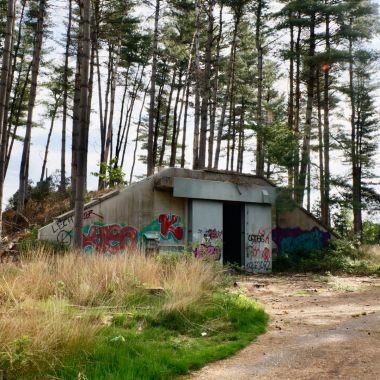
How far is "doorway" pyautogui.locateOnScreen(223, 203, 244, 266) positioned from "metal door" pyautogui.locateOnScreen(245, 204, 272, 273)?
0.80 m

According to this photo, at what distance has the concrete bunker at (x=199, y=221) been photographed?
14.6 meters

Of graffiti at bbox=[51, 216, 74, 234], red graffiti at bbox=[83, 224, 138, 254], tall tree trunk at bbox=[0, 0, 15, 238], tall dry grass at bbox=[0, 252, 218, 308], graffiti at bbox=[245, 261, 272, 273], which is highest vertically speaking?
tall tree trunk at bbox=[0, 0, 15, 238]

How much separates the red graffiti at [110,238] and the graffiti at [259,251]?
17.6 ft

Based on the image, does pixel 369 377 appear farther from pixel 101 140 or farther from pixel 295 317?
pixel 101 140

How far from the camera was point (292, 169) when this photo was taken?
20609mm

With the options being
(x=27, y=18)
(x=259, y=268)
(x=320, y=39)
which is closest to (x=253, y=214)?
(x=259, y=268)

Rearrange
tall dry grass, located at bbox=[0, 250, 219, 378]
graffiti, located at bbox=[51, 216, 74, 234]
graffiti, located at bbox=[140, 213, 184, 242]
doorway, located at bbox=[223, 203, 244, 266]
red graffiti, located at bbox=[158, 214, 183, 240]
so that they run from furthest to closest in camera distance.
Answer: doorway, located at bbox=[223, 203, 244, 266], red graffiti, located at bbox=[158, 214, 183, 240], graffiti, located at bbox=[140, 213, 184, 242], graffiti, located at bbox=[51, 216, 74, 234], tall dry grass, located at bbox=[0, 250, 219, 378]

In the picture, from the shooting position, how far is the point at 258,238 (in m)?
18.6

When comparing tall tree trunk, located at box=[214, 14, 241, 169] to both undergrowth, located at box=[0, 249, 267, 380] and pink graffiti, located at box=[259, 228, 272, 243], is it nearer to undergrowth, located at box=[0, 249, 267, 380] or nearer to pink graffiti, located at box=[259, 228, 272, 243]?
pink graffiti, located at box=[259, 228, 272, 243]

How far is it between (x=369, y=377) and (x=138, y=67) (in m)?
31.0

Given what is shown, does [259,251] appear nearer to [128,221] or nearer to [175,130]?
[128,221]

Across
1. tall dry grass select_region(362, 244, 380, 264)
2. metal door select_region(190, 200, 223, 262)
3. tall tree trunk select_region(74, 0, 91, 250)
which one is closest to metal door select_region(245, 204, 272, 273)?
metal door select_region(190, 200, 223, 262)

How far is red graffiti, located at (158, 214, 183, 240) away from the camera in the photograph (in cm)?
1603

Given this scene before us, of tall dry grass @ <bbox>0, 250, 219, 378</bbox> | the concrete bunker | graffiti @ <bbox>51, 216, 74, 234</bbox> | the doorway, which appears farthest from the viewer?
the doorway
